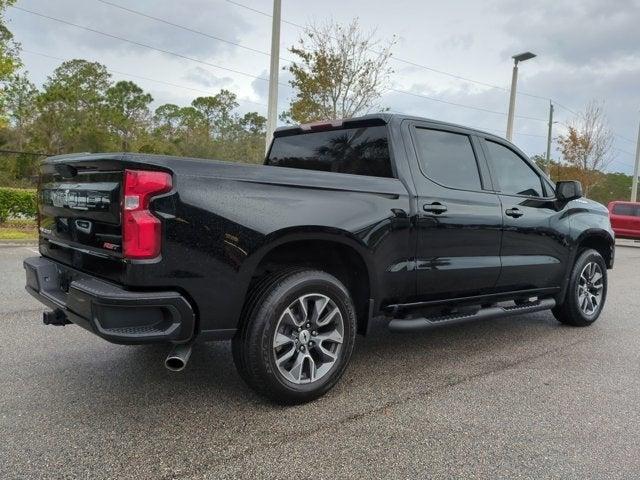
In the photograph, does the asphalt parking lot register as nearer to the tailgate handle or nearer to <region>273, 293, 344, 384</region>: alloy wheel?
<region>273, 293, 344, 384</region>: alloy wheel

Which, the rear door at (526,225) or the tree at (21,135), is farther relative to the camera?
the tree at (21,135)

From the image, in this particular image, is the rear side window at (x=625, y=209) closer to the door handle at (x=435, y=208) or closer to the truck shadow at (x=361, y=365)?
the truck shadow at (x=361, y=365)

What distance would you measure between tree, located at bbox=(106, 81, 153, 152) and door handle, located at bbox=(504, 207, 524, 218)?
1849 inches

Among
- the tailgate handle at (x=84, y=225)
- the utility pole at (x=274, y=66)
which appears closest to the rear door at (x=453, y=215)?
the tailgate handle at (x=84, y=225)

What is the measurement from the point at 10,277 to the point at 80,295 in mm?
5414

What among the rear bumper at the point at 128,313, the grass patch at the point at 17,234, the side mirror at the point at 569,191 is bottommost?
the grass patch at the point at 17,234

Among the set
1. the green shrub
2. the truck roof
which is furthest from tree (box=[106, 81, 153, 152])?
the truck roof

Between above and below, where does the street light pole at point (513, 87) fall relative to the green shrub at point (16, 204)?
above

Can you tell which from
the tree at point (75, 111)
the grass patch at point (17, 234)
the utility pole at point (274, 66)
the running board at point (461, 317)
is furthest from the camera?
the tree at point (75, 111)

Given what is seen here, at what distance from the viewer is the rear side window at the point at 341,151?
3959 mm

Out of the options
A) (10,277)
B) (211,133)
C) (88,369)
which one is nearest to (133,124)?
(211,133)

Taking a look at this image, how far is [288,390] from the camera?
3148 mm

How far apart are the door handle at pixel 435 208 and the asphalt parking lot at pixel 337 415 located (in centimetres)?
119

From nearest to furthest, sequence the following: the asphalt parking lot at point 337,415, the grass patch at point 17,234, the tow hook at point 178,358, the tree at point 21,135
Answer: the asphalt parking lot at point 337,415 → the tow hook at point 178,358 → the grass patch at point 17,234 → the tree at point 21,135
